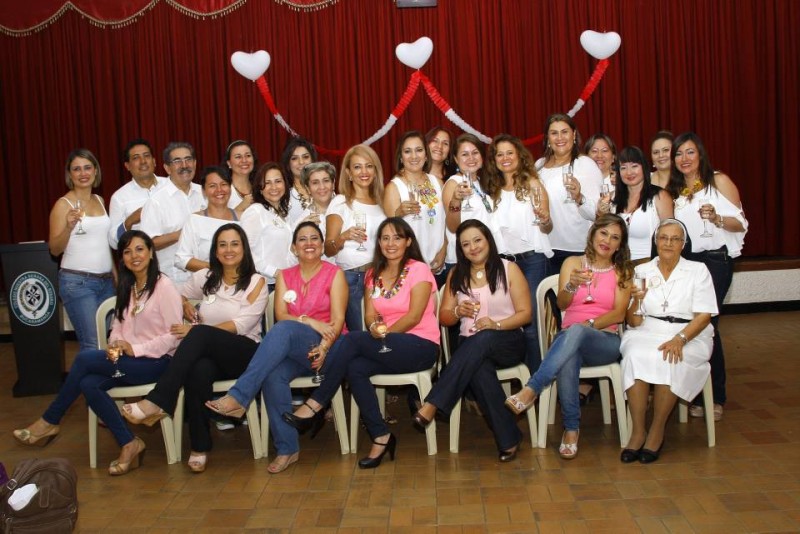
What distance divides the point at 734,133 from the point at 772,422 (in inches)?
174

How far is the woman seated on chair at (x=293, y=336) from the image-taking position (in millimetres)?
4113

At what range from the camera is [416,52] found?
762 centimetres

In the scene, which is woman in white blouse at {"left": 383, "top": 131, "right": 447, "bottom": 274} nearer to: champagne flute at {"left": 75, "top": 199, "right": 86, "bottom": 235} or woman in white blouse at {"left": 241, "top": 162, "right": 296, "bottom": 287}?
woman in white blouse at {"left": 241, "top": 162, "right": 296, "bottom": 287}

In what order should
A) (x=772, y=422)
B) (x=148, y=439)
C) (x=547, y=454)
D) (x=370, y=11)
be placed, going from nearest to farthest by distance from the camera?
(x=547, y=454) → (x=772, y=422) → (x=148, y=439) → (x=370, y=11)

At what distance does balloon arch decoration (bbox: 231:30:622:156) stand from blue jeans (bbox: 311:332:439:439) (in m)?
4.08

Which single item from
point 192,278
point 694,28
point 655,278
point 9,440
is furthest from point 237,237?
point 694,28

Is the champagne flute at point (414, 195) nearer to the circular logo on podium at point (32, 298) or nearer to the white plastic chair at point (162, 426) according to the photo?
the white plastic chair at point (162, 426)

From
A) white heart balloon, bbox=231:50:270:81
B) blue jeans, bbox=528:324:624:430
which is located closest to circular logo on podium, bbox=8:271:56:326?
white heart balloon, bbox=231:50:270:81

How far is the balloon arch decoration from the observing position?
763 cm

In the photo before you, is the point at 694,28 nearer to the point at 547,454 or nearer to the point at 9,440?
the point at 547,454

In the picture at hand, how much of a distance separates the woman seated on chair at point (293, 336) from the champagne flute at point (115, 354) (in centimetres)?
55

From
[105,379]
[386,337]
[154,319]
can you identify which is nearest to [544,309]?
[386,337]

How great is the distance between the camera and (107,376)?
→ 425cm

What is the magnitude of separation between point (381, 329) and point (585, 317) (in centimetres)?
105
